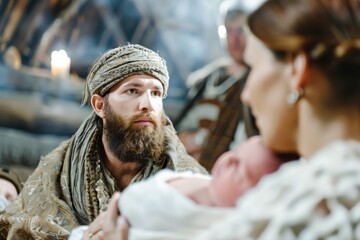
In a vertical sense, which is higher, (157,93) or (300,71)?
(300,71)

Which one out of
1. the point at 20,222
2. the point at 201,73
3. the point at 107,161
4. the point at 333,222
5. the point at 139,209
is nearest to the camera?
the point at 333,222

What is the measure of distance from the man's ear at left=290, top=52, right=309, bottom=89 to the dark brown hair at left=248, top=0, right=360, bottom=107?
0.04 feet

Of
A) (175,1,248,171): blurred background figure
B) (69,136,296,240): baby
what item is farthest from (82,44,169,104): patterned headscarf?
(69,136,296,240): baby

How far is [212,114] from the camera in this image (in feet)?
17.3

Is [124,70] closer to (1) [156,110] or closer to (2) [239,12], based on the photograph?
(1) [156,110]

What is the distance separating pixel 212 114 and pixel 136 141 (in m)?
1.92

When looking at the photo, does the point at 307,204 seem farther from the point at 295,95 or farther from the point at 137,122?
the point at 137,122

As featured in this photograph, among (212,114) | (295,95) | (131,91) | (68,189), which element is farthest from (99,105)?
(295,95)

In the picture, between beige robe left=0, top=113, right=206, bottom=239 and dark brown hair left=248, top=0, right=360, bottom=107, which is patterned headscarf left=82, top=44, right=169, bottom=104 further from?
dark brown hair left=248, top=0, right=360, bottom=107

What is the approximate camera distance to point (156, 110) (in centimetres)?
335

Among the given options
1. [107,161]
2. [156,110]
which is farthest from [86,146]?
[156,110]

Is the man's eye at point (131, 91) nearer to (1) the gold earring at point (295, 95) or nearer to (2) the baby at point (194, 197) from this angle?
(2) the baby at point (194, 197)

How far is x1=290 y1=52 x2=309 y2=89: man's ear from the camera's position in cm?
133

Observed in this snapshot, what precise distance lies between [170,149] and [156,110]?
0.23 meters
